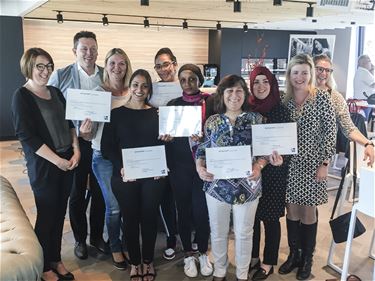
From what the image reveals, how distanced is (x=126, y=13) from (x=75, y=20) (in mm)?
1759

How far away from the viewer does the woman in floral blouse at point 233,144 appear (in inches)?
86.8

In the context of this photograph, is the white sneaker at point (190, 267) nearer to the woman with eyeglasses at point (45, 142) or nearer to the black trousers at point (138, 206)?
the black trousers at point (138, 206)

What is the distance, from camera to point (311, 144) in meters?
2.36

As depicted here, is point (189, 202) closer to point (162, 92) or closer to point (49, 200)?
point (162, 92)

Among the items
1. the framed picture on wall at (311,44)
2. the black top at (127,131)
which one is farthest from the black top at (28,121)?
the framed picture on wall at (311,44)

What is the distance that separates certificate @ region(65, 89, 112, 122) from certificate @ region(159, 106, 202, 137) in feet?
1.15

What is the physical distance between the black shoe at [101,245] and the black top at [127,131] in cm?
91

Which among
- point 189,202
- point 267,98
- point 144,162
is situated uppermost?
point 267,98

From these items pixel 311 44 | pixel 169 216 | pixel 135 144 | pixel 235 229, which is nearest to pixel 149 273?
pixel 169 216

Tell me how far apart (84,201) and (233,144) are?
4.54 feet

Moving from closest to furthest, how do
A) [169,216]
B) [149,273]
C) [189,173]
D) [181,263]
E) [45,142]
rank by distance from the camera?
[45,142]
[189,173]
[149,273]
[181,263]
[169,216]

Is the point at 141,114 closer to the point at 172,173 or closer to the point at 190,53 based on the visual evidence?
the point at 172,173

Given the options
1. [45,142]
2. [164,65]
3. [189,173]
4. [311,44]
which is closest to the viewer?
[45,142]

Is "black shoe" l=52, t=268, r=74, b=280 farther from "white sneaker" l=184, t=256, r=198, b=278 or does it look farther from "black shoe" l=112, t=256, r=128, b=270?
"white sneaker" l=184, t=256, r=198, b=278
